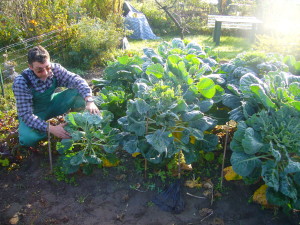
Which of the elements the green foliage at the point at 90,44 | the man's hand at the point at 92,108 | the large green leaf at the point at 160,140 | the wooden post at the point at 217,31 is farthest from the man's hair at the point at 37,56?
the wooden post at the point at 217,31

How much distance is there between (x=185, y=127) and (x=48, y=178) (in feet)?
4.86

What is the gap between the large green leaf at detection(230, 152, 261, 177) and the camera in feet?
8.66

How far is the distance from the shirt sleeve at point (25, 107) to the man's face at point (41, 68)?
0.17 meters

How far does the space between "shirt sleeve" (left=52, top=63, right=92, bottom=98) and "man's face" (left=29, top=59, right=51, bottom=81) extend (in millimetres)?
271

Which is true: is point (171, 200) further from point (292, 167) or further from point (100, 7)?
point (100, 7)

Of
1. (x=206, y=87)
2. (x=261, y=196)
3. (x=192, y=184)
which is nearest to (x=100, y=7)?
(x=206, y=87)

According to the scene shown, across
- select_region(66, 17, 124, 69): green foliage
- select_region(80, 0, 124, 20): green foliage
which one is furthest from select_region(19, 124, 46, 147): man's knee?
select_region(80, 0, 124, 20): green foliage

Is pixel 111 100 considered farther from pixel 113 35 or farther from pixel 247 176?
pixel 113 35

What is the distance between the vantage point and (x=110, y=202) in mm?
2879

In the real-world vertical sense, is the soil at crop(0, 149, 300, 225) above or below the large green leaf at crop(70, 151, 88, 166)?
below

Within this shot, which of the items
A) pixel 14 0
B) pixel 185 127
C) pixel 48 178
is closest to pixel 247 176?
pixel 185 127

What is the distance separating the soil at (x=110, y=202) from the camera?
271 cm

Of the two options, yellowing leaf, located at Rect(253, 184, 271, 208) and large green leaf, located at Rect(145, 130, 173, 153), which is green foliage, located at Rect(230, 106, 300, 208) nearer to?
yellowing leaf, located at Rect(253, 184, 271, 208)

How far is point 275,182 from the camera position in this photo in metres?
2.46
